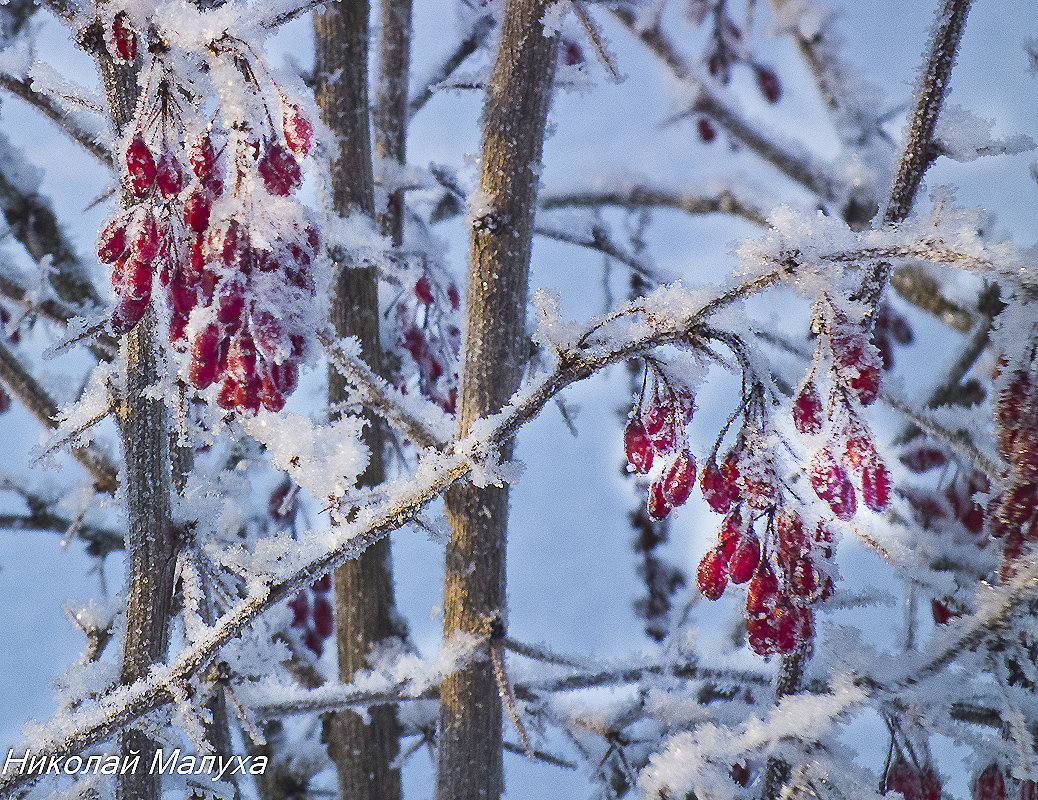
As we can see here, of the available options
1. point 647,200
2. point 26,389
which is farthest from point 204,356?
point 647,200

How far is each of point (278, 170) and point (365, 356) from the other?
41.8 inches

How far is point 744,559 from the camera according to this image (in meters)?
0.90

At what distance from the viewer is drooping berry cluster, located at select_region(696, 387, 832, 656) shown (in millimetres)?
866

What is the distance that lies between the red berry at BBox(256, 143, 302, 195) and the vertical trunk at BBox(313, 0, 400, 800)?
0.91 m

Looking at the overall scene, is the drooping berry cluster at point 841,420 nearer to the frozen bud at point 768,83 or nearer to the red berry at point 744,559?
the red berry at point 744,559

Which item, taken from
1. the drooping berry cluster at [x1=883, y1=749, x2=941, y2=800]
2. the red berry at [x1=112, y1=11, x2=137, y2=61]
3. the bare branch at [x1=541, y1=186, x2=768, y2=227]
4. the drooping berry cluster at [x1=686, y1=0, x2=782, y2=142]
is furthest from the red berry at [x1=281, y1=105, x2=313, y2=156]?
the drooping berry cluster at [x1=686, y1=0, x2=782, y2=142]

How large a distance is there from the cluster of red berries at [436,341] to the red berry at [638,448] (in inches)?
33.4

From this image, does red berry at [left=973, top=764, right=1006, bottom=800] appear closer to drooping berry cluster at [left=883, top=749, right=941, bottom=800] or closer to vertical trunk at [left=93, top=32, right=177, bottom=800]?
drooping berry cluster at [left=883, top=749, right=941, bottom=800]

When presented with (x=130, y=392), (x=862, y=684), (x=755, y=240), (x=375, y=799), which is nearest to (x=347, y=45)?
(x=130, y=392)

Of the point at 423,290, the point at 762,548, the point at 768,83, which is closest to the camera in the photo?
the point at 762,548

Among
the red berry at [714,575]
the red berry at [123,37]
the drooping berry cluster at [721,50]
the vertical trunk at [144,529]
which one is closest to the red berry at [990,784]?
the red berry at [714,575]

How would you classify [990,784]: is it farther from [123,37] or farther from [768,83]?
[768,83]

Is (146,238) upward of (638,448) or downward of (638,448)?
upward

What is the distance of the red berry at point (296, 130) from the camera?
77 cm
